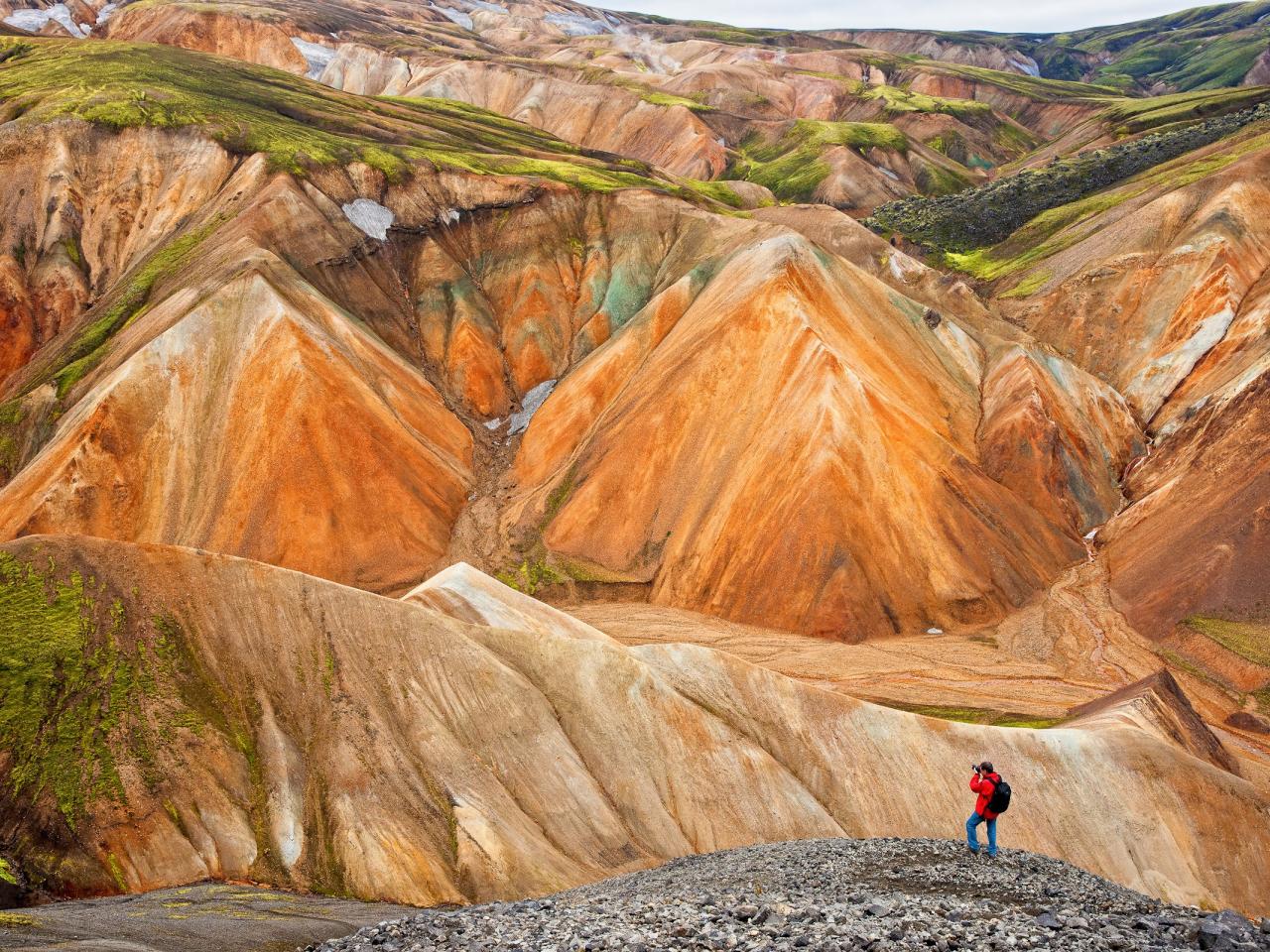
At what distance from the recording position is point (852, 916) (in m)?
13.2

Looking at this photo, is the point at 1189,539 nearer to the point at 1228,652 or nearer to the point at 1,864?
the point at 1228,652

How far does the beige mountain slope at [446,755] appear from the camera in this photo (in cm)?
1975

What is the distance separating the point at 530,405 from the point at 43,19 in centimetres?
13190

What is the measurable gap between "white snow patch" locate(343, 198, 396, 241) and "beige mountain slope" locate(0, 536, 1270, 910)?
42329 mm

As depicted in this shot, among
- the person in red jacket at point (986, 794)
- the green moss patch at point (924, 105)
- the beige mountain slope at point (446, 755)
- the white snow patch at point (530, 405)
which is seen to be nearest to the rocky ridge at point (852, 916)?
the person in red jacket at point (986, 794)

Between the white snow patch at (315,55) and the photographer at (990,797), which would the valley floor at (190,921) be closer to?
the photographer at (990,797)

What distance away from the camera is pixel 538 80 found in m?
142

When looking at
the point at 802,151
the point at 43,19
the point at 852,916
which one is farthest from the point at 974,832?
the point at 43,19

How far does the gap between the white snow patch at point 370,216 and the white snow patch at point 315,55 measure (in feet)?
299

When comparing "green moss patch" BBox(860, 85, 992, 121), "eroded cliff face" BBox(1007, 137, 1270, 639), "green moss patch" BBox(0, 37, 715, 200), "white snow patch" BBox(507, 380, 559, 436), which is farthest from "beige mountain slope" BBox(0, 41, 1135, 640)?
"green moss patch" BBox(860, 85, 992, 121)

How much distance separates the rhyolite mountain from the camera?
21.9 meters

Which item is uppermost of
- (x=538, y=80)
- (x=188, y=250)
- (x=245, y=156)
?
(x=538, y=80)

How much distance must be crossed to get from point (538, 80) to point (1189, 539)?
12050cm

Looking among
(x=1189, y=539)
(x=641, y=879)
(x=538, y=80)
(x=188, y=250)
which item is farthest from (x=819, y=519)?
(x=538, y=80)
